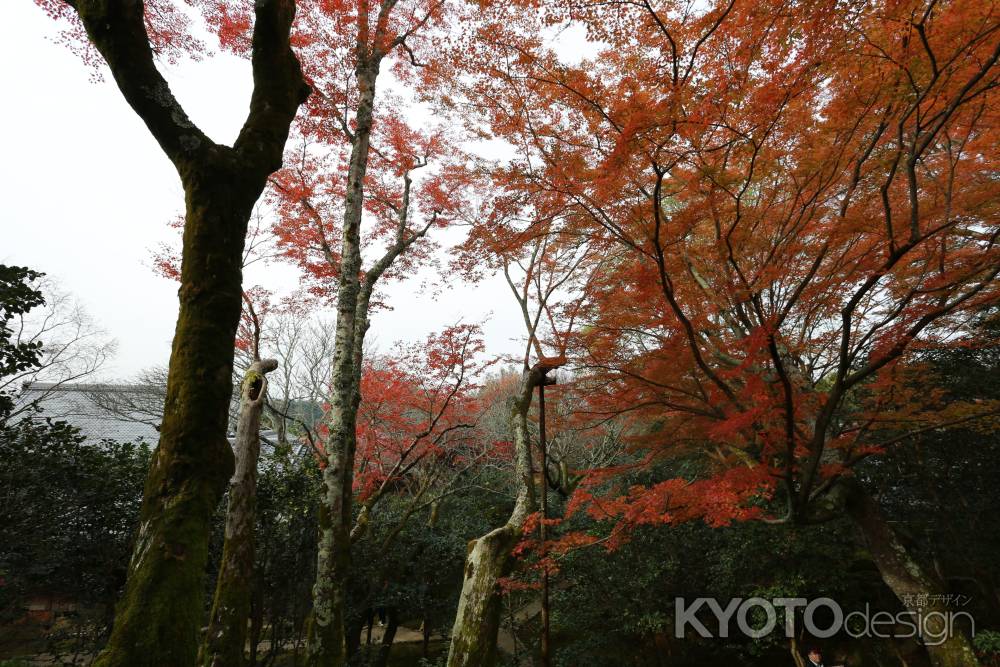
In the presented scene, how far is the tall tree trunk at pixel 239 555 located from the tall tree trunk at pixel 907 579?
7069 mm

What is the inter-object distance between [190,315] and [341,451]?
284 centimetres

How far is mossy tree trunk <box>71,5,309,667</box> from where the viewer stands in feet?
7.02

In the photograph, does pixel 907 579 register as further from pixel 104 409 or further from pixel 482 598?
pixel 104 409

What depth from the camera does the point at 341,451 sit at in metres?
5.08

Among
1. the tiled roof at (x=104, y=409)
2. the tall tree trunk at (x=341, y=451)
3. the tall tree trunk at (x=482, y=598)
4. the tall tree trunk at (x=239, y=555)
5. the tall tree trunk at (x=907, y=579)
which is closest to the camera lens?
the tall tree trunk at (x=239, y=555)

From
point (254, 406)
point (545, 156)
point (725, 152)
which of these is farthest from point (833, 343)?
point (254, 406)

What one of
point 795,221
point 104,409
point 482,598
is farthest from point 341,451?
point 104,409

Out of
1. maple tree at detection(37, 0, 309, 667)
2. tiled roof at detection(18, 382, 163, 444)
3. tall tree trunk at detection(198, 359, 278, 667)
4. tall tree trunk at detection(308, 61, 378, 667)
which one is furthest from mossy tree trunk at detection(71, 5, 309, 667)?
tiled roof at detection(18, 382, 163, 444)

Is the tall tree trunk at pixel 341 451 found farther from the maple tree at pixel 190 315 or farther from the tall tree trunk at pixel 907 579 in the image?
the tall tree trunk at pixel 907 579

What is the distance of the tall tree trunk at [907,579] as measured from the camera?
17.6 ft

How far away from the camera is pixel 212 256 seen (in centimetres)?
267

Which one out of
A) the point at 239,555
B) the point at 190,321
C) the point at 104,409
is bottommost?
the point at 239,555

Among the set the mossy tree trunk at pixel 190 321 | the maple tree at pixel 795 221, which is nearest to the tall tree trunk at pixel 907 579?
the maple tree at pixel 795 221

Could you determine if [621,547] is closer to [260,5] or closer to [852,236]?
[852,236]
